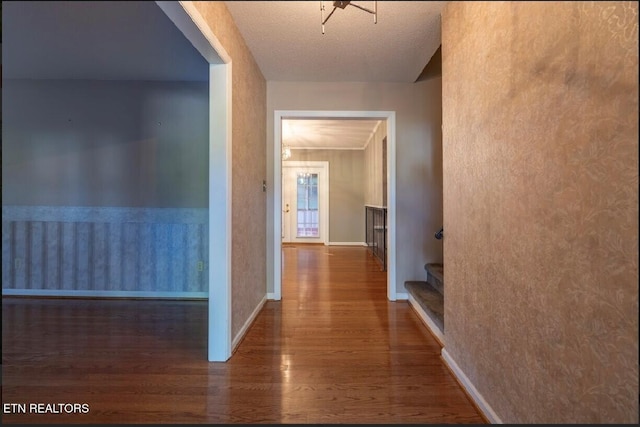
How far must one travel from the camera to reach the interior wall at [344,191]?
22.0ft

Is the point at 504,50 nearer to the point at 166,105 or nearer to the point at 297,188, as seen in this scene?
the point at 166,105

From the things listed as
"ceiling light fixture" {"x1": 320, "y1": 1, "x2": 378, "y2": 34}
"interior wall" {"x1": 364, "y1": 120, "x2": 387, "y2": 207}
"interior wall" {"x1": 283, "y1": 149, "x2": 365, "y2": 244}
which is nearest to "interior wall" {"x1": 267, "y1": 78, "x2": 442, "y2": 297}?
"ceiling light fixture" {"x1": 320, "y1": 1, "x2": 378, "y2": 34}

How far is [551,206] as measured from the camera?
841 millimetres

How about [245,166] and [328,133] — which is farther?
[328,133]

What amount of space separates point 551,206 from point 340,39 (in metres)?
1.71

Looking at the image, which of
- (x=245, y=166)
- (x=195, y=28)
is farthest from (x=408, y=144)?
(x=195, y=28)

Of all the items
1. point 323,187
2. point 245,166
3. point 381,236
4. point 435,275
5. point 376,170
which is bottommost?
point 435,275

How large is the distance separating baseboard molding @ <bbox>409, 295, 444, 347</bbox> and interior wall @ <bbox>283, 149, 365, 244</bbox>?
4.00m

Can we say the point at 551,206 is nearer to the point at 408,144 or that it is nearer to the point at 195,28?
the point at 195,28

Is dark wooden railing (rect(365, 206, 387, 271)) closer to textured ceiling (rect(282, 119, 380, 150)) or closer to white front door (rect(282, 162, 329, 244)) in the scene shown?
textured ceiling (rect(282, 119, 380, 150))

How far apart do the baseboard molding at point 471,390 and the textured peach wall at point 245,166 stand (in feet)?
4.43

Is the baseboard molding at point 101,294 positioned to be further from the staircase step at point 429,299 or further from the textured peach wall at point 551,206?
the textured peach wall at point 551,206

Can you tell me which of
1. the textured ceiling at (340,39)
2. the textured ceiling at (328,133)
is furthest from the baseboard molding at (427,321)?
the textured ceiling at (328,133)

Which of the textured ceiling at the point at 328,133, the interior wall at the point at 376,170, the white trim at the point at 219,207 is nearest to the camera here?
the white trim at the point at 219,207
